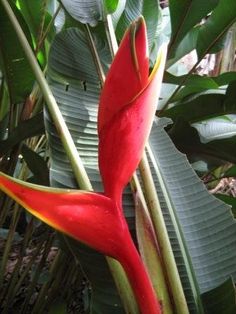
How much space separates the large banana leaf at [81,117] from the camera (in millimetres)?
591

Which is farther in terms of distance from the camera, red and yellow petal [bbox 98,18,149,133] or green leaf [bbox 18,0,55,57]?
green leaf [bbox 18,0,55,57]

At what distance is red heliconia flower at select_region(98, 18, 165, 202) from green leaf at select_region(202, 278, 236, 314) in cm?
17

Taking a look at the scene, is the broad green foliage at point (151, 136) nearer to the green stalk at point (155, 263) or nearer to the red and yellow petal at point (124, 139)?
the green stalk at point (155, 263)

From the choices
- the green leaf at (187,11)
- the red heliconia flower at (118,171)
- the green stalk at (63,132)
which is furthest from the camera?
the green leaf at (187,11)

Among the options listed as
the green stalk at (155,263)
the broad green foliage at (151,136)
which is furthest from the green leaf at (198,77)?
the green stalk at (155,263)

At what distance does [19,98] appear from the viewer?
86 cm

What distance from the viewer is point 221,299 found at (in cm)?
52

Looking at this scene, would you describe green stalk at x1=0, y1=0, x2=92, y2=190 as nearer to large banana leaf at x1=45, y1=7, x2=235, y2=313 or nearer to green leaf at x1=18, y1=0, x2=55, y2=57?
large banana leaf at x1=45, y1=7, x2=235, y2=313

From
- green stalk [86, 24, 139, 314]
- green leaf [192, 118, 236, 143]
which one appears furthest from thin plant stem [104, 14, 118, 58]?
green stalk [86, 24, 139, 314]

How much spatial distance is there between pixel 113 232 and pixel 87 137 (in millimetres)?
274

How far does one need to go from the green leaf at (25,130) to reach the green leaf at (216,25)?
31cm

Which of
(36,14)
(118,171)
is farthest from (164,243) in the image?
(36,14)

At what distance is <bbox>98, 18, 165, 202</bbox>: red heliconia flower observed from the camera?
43cm

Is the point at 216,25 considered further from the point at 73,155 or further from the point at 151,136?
the point at 73,155
